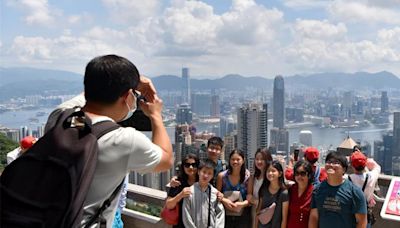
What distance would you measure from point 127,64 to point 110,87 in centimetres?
10

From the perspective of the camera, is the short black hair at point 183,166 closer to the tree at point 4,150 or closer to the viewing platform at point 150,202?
the viewing platform at point 150,202

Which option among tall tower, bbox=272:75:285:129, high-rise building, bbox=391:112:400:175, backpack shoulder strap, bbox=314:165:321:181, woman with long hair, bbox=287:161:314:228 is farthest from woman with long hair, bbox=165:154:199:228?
tall tower, bbox=272:75:285:129

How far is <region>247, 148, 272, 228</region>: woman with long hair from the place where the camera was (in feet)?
12.6

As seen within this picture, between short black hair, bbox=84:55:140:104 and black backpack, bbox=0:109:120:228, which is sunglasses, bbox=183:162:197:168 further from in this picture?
black backpack, bbox=0:109:120:228

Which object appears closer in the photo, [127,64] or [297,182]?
[127,64]

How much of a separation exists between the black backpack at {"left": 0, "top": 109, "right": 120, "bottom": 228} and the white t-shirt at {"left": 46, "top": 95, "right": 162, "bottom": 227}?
62 mm

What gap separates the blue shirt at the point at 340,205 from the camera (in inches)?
126

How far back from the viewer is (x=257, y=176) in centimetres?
391

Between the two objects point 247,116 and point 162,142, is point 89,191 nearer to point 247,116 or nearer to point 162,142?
point 162,142

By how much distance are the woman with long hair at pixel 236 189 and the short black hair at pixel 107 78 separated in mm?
2528

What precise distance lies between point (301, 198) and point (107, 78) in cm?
267

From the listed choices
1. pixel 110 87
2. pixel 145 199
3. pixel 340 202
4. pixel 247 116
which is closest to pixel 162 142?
pixel 110 87

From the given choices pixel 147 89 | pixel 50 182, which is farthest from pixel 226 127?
pixel 50 182

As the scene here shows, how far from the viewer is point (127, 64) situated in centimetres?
143
